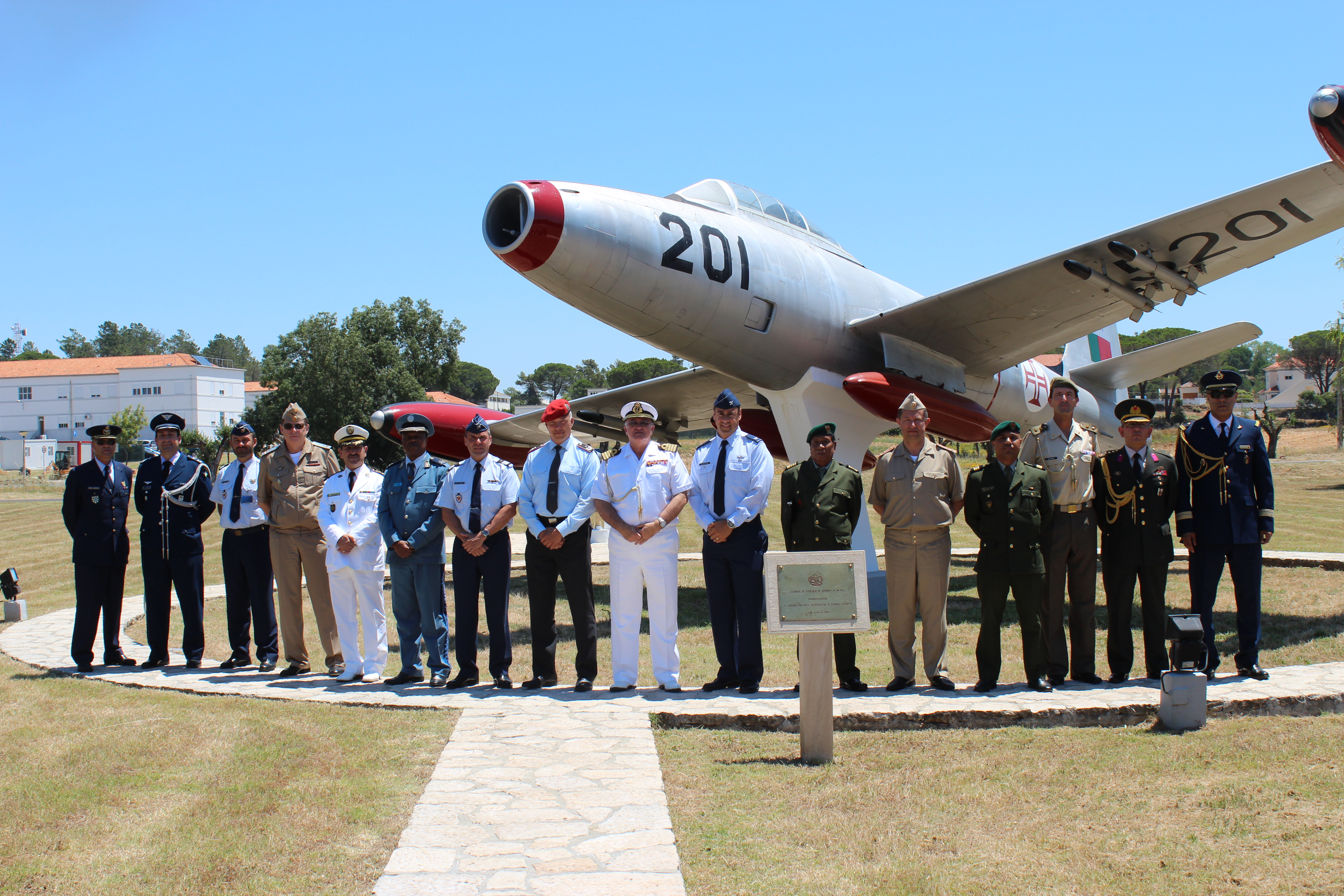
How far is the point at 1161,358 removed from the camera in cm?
1330

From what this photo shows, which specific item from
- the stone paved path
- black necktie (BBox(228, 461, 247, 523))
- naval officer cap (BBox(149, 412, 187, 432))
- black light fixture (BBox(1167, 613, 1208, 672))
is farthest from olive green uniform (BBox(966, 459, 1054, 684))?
naval officer cap (BBox(149, 412, 187, 432))

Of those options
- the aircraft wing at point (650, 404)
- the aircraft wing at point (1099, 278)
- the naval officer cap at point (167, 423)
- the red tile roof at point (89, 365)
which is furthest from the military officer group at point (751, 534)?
the red tile roof at point (89, 365)

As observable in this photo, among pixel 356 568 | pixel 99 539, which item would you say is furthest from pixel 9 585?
pixel 356 568

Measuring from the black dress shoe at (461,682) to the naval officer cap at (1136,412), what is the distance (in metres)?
4.65

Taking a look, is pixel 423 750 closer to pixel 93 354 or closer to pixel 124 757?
pixel 124 757

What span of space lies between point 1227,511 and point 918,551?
6.91ft

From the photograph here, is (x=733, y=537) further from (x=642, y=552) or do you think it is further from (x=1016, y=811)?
(x=1016, y=811)

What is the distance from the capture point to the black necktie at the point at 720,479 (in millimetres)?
6281

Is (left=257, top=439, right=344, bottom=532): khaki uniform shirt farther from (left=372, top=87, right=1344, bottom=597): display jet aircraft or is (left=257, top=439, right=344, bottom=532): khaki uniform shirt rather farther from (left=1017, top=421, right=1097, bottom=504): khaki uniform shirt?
(left=1017, top=421, right=1097, bottom=504): khaki uniform shirt

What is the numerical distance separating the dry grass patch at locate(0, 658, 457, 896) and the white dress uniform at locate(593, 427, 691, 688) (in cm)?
123

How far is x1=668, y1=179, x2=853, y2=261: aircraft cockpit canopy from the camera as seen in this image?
9508 millimetres

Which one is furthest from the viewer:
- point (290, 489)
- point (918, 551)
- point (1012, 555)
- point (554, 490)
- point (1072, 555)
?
point (290, 489)

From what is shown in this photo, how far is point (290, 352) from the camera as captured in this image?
5438 cm

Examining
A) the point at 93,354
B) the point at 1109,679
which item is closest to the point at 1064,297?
the point at 1109,679
